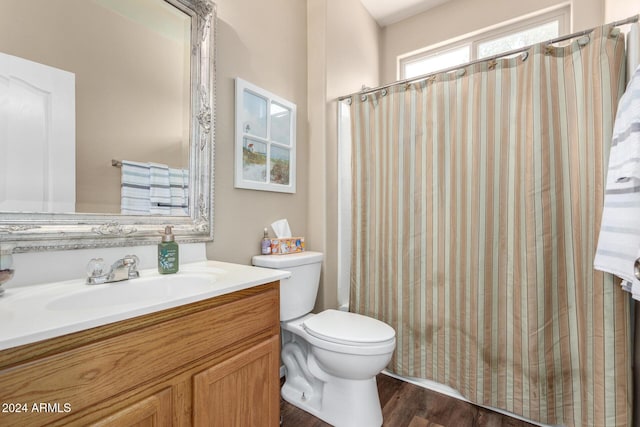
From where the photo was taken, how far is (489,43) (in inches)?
90.0

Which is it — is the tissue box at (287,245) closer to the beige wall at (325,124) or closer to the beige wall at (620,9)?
the beige wall at (325,124)

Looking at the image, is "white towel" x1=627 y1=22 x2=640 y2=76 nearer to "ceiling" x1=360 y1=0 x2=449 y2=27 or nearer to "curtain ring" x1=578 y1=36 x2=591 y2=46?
"curtain ring" x1=578 y1=36 x2=591 y2=46

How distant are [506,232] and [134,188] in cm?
171

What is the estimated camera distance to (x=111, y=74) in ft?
3.57

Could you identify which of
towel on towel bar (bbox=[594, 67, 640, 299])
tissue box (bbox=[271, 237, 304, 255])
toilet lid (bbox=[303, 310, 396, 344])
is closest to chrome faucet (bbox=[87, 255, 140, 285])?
tissue box (bbox=[271, 237, 304, 255])

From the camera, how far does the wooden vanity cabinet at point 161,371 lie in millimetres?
539

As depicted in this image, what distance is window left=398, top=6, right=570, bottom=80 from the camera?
204 cm

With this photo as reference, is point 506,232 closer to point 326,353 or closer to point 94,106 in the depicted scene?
point 326,353

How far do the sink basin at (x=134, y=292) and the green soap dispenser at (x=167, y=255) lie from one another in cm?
3

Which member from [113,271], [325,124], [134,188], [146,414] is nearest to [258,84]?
[325,124]

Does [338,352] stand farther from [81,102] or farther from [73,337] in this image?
[81,102]

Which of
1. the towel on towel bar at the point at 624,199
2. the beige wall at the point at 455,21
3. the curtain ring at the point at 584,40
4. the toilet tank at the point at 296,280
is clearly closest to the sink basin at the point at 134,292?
the toilet tank at the point at 296,280

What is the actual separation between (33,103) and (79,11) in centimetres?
38

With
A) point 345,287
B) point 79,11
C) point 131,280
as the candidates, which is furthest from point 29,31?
point 345,287
